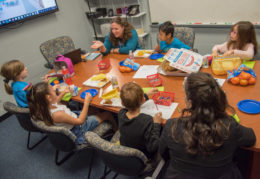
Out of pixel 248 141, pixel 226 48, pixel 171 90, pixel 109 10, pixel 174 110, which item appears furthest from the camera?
pixel 109 10

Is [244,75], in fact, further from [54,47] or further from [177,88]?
[54,47]

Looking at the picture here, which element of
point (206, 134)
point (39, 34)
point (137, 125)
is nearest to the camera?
point (206, 134)

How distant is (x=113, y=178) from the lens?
6.37 feet

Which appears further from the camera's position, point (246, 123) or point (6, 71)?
point (6, 71)

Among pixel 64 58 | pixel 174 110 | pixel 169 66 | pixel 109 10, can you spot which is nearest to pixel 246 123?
pixel 174 110

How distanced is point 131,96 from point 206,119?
0.55 metres

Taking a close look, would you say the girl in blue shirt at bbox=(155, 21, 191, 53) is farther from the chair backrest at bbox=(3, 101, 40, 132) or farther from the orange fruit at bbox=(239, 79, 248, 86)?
the chair backrest at bbox=(3, 101, 40, 132)

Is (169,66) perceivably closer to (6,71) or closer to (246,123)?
(246,123)

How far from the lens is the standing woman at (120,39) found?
2.80m

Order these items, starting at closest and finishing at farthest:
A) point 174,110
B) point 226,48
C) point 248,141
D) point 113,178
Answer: point 248,141 → point 174,110 → point 113,178 → point 226,48

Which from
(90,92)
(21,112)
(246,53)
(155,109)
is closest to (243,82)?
(246,53)

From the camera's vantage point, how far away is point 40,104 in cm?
165

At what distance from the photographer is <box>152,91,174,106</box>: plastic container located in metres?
1.63

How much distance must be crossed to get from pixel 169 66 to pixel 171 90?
0.33m
